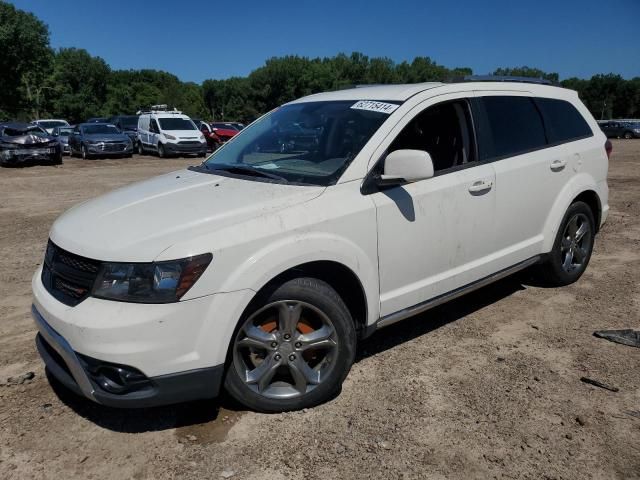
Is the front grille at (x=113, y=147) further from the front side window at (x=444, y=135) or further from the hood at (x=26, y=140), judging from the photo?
the front side window at (x=444, y=135)

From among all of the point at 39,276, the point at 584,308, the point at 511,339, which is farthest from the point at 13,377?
Result: the point at 584,308

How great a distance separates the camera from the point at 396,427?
2.99 m

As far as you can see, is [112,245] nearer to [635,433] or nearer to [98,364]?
[98,364]

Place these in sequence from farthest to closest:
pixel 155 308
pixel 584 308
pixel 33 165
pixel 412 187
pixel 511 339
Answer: pixel 33 165 < pixel 584 308 < pixel 511 339 < pixel 412 187 < pixel 155 308

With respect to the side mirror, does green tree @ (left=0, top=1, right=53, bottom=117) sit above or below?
above

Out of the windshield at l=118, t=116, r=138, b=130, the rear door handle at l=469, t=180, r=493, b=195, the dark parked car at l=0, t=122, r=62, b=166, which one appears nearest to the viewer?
the rear door handle at l=469, t=180, r=493, b=195

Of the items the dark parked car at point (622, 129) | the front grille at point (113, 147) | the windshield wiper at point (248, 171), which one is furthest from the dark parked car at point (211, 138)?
the dark parked car at point (622, 129)

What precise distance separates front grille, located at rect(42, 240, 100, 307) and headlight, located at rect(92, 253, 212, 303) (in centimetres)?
18

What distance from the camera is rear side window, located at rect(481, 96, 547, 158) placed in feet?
13.6

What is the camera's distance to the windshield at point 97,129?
75.5ft

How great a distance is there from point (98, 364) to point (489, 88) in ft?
11.0

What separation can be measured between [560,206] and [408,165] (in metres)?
2.09

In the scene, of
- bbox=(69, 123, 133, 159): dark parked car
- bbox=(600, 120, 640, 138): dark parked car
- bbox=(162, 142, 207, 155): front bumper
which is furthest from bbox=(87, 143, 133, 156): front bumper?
bbox=(600, 120, 640, 138): dark parked car

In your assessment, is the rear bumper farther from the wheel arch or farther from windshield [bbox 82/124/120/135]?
windshield [bbox 82/124/120/135]
